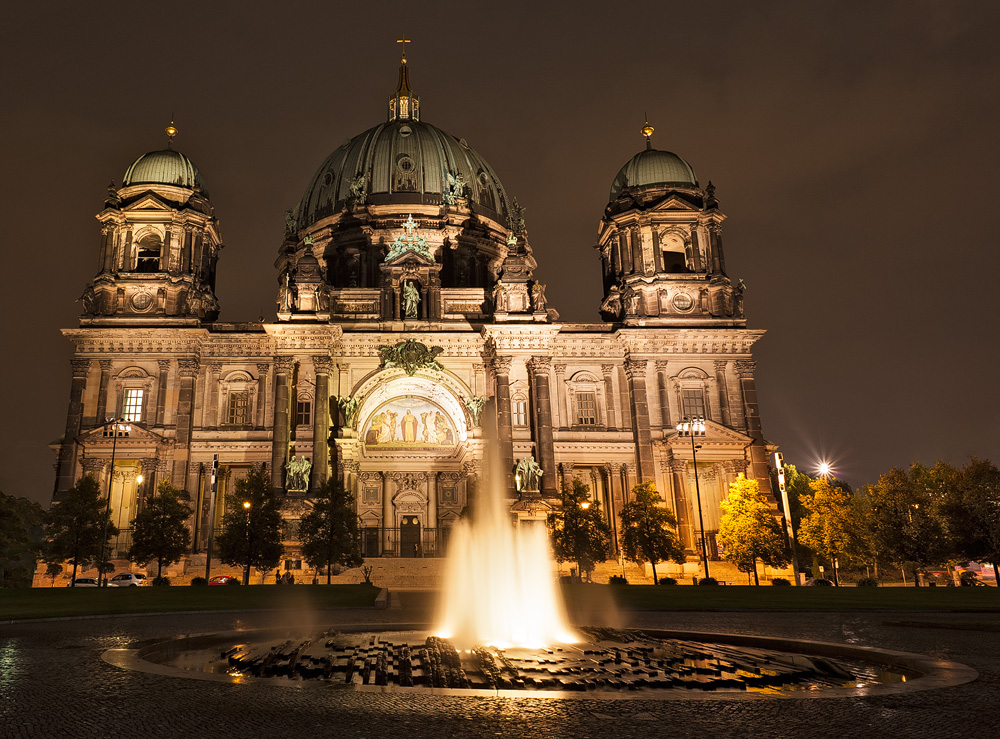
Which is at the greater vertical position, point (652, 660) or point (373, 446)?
point (373, 446)

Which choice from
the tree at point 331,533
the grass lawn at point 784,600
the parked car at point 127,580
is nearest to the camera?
the grass lawn at point 784,600

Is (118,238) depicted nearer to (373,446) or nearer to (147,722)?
(373,446)

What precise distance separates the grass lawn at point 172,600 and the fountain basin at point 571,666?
29.5 ft

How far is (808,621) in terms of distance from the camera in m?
21.0

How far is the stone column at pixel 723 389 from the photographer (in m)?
58.4

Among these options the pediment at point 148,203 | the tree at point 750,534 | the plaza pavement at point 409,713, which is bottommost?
the plaza pavement at point 409,713

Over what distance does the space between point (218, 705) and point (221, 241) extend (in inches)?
2528

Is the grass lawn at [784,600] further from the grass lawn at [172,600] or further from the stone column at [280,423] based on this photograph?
the stone column at [280,423]

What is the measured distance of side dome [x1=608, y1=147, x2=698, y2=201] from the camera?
66688 millimetres

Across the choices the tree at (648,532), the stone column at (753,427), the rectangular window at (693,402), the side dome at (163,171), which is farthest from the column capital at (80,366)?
the stone column at (753,427)

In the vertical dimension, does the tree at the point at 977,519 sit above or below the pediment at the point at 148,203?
below

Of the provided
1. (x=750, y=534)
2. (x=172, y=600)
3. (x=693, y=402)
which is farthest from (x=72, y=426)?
(x=750, y=534)

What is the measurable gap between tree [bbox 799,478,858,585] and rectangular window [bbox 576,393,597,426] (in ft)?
56.3

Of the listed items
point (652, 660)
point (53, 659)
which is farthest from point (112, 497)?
point (652, 660)
